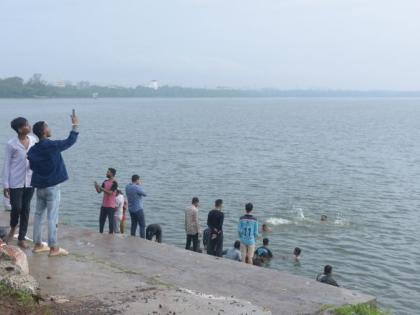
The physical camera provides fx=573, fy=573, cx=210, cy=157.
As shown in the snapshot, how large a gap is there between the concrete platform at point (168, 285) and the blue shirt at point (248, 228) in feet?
11.7

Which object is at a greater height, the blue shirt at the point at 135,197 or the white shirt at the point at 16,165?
the white shirt at the point at 16,165

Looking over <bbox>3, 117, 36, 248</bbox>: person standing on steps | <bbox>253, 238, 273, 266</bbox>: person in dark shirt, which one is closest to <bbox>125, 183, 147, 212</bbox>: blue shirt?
<bbox>3, 117, 36, 248</bbox>: person standing on steps

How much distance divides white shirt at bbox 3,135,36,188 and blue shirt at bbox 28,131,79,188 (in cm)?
47

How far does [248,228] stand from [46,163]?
6.47 meters

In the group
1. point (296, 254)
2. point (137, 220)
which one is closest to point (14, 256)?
point (137, 220)

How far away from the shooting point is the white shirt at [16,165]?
28.1 feet

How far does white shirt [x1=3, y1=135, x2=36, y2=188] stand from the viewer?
28.1ft

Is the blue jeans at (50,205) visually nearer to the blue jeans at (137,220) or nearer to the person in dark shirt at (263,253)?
the blue jeans at (137,220)

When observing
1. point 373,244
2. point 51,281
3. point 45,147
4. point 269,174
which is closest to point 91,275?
point 51,281

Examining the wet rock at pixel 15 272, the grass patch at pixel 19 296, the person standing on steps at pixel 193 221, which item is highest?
the wet rock at pixel 15 272

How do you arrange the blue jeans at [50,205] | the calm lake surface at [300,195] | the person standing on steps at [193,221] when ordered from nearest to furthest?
the blue jeans at [50,205] → the person standing on steps at [193,221] → the calm lake surface at [300,195]

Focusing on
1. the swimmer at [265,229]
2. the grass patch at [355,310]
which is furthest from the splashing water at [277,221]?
the grass patch at [355,310]

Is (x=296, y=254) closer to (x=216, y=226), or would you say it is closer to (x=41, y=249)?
(x=216, y=226)

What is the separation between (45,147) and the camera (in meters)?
7.92
